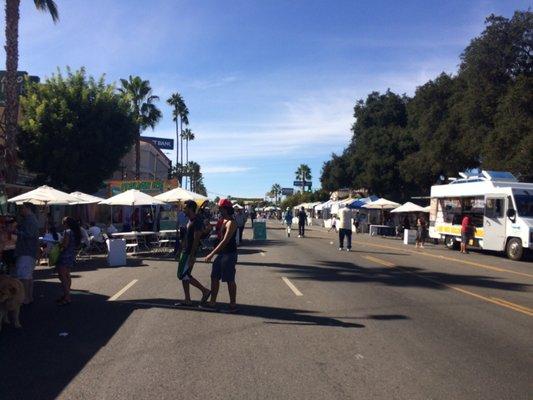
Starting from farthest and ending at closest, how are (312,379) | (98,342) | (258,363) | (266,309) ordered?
1. (266,309)
2. (98,342)
3. (258,363)
4. (312,379)

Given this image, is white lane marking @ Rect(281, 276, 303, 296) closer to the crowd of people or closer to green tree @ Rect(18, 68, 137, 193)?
the crowd of people

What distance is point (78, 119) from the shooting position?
2769cm

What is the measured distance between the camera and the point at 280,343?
711 cm

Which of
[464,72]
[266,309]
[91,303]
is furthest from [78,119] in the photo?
[464,72]

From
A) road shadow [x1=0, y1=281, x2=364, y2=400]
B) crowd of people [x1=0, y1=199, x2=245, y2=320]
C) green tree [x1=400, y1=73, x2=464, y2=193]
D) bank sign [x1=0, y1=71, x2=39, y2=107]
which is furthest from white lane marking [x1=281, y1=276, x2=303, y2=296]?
green tree [x1=400, y1=73, x2=464, y2=193]

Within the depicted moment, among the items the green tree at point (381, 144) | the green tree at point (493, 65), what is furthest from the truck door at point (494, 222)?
the green tree at point (381, 144)

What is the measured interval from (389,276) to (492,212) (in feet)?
34.4

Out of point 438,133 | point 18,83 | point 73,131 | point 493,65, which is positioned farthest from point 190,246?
point 438,133

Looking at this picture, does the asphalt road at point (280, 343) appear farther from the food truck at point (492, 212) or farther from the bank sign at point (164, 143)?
the bank sign at point (164, 143)

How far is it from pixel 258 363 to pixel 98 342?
225 centimetres

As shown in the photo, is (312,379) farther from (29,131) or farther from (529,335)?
(29,131)

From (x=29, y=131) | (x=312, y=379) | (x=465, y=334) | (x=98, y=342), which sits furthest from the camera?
(x=29, y=131)

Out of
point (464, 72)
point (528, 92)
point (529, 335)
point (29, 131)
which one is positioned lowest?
point (529, 335)

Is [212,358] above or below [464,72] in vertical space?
below
